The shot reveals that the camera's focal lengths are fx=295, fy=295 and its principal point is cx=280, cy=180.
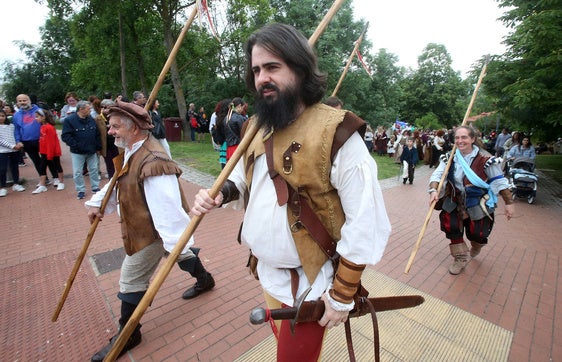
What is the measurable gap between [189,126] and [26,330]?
15803 millimetres

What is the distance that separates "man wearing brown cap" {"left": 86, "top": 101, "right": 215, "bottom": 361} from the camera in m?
2.36

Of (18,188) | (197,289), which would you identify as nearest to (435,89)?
(18,188)

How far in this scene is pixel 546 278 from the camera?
159 inches

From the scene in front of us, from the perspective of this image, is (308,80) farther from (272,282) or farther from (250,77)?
(272,282)

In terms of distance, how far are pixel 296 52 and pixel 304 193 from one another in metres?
0.72

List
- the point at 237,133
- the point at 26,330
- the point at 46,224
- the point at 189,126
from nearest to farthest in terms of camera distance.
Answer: the point at 26,330 < the point at 46,224 < the point at 237,133 < the point at 189,126

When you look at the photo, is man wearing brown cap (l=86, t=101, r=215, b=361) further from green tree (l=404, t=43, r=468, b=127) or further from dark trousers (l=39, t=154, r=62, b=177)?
green tree (l=404, t=43, r=468, b=127)

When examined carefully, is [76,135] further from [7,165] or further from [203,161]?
[203,161]

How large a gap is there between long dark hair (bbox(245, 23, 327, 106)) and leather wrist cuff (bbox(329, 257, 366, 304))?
34.2 inches

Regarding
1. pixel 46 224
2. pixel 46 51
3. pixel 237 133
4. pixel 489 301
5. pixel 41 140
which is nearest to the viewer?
pixel 489 301

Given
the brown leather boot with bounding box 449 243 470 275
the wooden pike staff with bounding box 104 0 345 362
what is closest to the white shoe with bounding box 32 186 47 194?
the wooden pike staff with bounding box 104 0 345 362

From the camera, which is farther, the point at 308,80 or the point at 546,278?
the point at 546,278

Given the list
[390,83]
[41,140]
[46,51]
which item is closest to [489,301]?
[41,140]

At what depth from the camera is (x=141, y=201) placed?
246 cm
